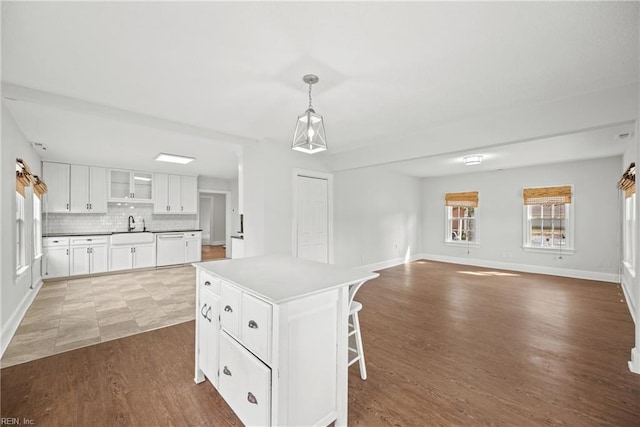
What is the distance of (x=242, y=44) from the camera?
5.84 ft

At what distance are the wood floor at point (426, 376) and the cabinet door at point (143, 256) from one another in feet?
13.0

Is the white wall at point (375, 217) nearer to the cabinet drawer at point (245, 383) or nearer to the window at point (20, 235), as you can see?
the cabinet drawer at point (245, 383)

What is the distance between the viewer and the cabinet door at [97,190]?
235 inches

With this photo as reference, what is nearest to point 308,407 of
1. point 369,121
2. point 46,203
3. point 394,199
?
point 369,121

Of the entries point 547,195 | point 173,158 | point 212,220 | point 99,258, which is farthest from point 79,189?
point 547,195

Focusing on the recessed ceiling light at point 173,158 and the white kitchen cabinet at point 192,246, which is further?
the white kitchen cabinet at point 192,246

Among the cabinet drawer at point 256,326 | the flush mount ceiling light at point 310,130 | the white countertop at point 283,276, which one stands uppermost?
the flush mount ceiling light at point 310,130

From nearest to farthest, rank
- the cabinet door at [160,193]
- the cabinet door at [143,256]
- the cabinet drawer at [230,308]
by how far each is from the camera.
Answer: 1. the cabinet drawer at [230,308]
2. the cabinet door at [143,256]
3. the cabinet door at [160,193]

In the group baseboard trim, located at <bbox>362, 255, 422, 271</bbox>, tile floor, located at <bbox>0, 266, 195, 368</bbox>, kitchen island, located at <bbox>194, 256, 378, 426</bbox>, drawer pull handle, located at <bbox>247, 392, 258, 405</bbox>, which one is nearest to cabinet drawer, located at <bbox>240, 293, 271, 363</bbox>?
kitchen island, located at <bbox>194, 256, 378, 426</bbox>

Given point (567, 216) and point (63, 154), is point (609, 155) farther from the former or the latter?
point (63, 154)

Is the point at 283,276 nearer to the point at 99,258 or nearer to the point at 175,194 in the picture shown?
the point at 99,258

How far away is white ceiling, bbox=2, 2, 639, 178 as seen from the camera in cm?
152

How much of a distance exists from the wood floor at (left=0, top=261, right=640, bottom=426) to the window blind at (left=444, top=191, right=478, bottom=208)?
12.3ft

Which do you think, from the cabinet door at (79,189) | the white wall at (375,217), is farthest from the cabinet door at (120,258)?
the white wall at (375,217)
